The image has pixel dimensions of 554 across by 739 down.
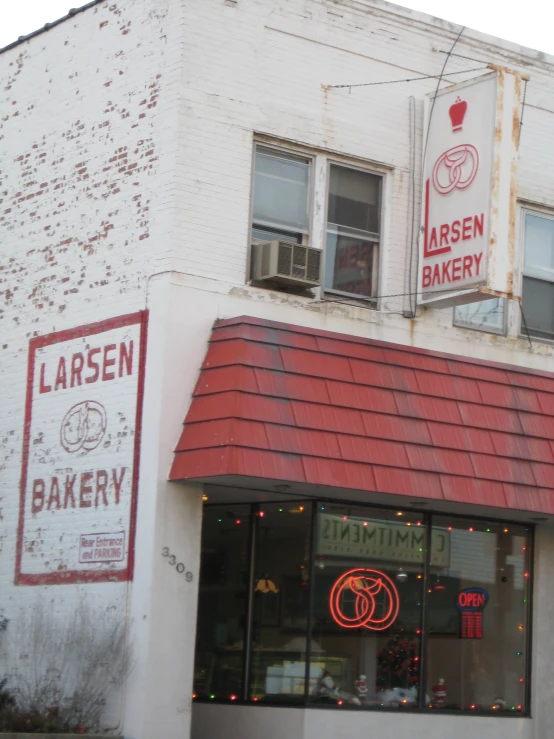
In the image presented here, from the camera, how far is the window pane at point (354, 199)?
15211 mm

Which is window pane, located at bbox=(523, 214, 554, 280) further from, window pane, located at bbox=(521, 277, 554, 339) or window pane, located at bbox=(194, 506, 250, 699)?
window pane, located at bbox=(194, 506, 250, 699)

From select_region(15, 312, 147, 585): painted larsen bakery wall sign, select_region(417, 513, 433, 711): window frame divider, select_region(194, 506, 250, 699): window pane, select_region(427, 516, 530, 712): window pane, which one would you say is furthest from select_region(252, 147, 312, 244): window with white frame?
select_region(427, 516, 530, 712): window pane

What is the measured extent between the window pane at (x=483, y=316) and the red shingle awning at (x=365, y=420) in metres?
0.80

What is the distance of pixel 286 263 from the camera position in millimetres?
14086

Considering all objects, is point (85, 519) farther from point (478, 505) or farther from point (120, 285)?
point (478, 505)

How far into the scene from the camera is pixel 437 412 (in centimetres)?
1444

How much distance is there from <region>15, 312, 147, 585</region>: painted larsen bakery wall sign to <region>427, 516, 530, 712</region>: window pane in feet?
12.4

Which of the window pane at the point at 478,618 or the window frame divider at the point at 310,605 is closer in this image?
the window frame divider at the point at 310,605

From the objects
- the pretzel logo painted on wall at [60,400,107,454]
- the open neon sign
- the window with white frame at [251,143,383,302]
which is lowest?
the open neon sign

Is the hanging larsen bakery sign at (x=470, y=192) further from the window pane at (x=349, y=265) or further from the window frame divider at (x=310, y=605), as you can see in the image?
the window frame divider at (x=310, y=605)

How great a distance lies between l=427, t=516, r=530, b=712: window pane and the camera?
15.2 m

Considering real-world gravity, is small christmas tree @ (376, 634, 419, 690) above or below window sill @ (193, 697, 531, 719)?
above

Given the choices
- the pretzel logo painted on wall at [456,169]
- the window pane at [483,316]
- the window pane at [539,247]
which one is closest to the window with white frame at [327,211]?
the pretzel logo painted on wall at [456,169]

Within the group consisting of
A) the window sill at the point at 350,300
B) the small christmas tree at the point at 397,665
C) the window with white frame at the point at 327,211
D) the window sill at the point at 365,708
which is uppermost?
the window with white frame at the point at 327,211
